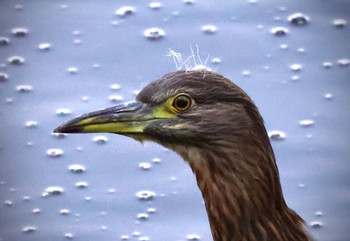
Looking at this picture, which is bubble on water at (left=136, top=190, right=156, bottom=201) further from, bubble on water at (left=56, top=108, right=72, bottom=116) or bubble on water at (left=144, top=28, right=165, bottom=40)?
bubble on water at (left=144, top=28, right=165, bottom=40)

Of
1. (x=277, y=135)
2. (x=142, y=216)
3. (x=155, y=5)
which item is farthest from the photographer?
(x=155, y=5)

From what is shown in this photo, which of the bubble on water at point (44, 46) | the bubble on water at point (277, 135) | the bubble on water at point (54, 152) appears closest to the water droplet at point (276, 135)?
the bubble on water at point (277, 135)

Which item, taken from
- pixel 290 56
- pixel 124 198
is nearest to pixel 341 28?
pixel 290 56

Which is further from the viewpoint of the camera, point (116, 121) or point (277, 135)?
point (277, 135)

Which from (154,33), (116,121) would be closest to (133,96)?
(154,33)

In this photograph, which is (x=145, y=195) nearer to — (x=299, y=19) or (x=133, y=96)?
(x=133, y=96)

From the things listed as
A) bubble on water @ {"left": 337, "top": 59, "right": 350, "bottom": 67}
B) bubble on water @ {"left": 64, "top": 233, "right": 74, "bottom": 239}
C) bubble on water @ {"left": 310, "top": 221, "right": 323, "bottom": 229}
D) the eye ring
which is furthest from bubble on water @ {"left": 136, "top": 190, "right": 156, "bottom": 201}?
the eye ring

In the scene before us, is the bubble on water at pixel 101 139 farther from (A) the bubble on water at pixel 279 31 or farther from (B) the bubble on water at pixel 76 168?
(A) the bubble on water at pixel 279 31
